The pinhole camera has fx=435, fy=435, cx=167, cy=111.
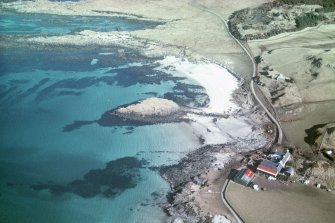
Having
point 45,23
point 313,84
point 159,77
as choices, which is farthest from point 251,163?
point 45,23

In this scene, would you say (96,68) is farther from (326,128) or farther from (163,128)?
(326,128)

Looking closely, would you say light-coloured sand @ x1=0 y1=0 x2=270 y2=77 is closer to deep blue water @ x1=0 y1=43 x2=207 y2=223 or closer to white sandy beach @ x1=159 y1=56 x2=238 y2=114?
white sandy beach @ x1=159 y1=56 x2=238 y2=114

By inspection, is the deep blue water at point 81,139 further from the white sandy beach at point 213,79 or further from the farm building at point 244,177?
the farm building at point 244,177

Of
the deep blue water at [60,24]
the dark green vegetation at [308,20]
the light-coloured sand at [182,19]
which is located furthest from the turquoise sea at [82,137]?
the dark green vegetation at [308,20]

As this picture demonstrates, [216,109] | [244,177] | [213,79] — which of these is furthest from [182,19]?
[244,177]

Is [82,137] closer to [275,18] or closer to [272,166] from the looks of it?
[272,166]
